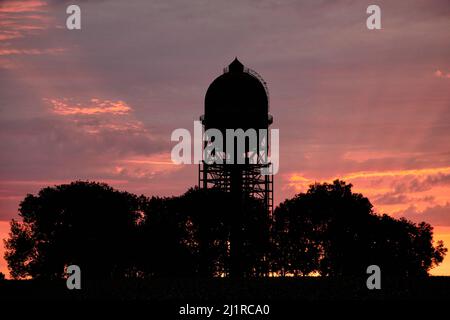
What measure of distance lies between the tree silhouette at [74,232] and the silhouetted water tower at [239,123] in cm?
831

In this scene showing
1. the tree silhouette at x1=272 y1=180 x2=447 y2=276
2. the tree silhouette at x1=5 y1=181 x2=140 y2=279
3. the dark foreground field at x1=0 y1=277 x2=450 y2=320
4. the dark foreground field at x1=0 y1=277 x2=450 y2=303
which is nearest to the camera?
the dark foreground field at x1=0 y1=277 x2=450 y2=320

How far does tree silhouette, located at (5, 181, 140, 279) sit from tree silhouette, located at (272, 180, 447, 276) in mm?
13619

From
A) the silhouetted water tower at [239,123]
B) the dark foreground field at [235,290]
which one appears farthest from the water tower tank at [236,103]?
the dark foreground field at [235,290]

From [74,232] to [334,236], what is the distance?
74.9ft

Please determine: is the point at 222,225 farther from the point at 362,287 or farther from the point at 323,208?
the point at 362,287

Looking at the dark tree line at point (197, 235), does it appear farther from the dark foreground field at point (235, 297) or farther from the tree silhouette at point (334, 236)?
the dark foreground field at point (235, 297)

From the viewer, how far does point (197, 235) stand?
86438 mm

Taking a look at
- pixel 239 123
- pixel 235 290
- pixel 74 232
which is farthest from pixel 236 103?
pixel 235 290

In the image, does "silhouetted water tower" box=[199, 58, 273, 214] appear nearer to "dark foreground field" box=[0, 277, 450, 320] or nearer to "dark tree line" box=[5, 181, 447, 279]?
"dark tree line" box=[5, 181, 447, 279]

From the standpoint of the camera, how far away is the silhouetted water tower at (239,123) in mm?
86812

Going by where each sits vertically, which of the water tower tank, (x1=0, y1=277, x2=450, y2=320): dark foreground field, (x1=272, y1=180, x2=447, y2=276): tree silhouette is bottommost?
(x1=0, y1=277, x2=450, y2=320): dark foreground field

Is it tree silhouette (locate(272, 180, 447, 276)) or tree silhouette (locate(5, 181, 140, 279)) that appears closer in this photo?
tree silhouette (locate(5, 181, 140, 279))

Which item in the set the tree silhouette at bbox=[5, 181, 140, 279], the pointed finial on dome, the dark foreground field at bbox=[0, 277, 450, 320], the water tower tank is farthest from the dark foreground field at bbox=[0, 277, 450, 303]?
the pointed finial on dome

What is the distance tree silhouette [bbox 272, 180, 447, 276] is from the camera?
8594 cm
